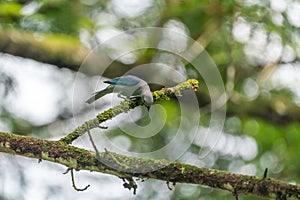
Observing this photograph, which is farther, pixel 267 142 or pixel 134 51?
pixel 267 142

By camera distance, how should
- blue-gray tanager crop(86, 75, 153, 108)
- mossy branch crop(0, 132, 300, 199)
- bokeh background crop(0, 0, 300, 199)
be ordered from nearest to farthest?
blue-gray tanager crop(86, 75, 153, 108) → mossy branch crop(0, 132, 300, 199) → bokeh background crop(0, 0, 300, 199)

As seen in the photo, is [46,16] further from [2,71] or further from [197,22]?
[197,22]

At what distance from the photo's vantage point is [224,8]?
3.92 meters

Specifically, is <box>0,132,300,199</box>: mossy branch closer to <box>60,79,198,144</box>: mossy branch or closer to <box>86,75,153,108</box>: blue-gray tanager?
<box>60,79,198,144</box>: mossy branch

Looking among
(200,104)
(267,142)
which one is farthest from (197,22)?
(267,142)

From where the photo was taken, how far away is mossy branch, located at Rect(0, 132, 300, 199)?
6.60ft

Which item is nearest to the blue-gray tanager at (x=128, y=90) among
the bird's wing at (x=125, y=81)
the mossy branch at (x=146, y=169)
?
the bird's wing at (x=125, y=81)

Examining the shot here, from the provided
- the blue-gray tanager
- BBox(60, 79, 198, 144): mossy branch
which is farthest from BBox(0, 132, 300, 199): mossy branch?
the blue-gray tanager

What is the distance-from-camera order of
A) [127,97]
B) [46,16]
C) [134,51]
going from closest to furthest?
[127,97] < [46,16] < [134,51]

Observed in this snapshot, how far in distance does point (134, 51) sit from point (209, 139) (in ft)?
2.08

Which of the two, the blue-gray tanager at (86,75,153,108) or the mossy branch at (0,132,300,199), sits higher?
the blue-gray tanager at (86,75,153,108)

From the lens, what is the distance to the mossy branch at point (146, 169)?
201 centimetres

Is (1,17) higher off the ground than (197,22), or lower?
lower

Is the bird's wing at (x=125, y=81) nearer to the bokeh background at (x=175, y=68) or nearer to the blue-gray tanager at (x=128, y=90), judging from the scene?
the blue-gray tanager at (x=128, y=90)
